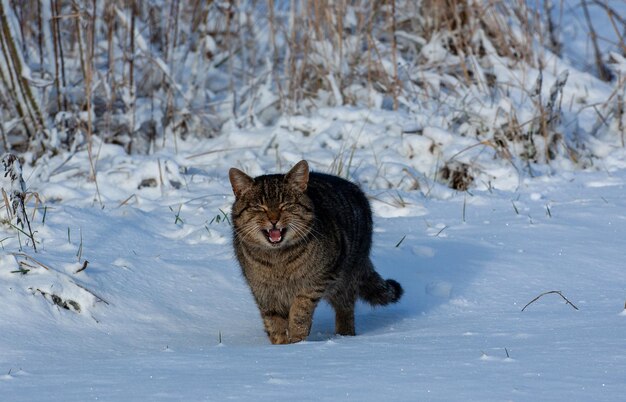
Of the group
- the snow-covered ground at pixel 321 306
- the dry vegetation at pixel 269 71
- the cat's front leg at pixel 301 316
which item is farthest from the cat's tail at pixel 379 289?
the dry vegetation at pixel 269 71

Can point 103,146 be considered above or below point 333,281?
below

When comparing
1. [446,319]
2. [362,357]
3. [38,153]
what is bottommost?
[38,153]

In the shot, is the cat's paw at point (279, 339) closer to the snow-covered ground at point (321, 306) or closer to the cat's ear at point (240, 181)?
the snow-covered ground at point (321, 306)

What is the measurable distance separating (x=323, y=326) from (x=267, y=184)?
85 centimetres

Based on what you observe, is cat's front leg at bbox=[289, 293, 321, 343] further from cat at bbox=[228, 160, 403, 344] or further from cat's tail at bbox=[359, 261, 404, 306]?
cat's tail at bbox=[359, 261, 404, 306]

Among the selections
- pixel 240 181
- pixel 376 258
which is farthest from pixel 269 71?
pixel 240 181

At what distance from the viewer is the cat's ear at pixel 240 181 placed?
4066 mm

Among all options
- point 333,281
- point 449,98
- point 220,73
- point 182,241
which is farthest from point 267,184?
point 220,73

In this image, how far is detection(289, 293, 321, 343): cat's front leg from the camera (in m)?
3.89

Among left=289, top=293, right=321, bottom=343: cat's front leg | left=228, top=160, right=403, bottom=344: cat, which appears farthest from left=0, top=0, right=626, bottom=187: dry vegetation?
left=289, top=293, right=321, bottom=343: cat's front leg

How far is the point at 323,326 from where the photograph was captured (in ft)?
14.9

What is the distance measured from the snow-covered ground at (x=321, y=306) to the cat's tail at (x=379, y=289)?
10 centimetres

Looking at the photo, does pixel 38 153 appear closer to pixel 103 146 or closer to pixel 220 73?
pixel 103 146

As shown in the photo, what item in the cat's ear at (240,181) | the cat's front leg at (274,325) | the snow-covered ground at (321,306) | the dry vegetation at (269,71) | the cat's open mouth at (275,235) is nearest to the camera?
the snow-covered ground at (321,306)
